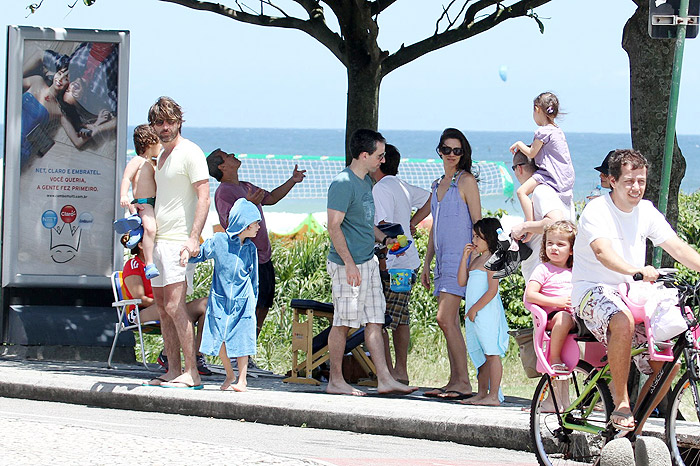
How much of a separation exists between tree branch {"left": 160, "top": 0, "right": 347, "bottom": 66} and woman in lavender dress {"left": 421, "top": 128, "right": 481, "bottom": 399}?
2.90m

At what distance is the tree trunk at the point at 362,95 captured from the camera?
11422mm

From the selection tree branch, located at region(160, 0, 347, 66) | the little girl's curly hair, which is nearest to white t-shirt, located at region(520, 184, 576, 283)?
the little girl's curly hair

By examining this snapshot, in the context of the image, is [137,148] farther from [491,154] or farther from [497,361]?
[491,154]

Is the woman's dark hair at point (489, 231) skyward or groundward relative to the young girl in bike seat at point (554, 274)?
skyward

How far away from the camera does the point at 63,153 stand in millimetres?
11227

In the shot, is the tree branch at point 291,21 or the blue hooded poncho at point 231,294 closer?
the blue hooded poncho at point 231,294

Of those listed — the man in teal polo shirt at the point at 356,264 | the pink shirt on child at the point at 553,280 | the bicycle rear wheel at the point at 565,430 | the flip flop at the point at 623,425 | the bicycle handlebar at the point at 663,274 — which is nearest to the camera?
the bicycle handlebar at the point at 663,274

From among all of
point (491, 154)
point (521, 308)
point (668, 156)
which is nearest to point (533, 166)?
point (668, 156)

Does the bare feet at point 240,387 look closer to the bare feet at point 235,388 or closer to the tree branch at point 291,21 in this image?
the bare feet at point 235,388

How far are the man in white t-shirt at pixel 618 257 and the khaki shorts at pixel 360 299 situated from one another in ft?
8.88

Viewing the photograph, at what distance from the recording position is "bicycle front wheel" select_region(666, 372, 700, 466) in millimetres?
6367

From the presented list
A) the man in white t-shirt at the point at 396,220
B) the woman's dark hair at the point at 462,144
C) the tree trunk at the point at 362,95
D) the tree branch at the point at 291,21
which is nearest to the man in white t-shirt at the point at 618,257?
the woman's dark hair at the point at 462,144

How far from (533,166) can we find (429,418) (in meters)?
2.20

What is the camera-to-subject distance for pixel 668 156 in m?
8.16
